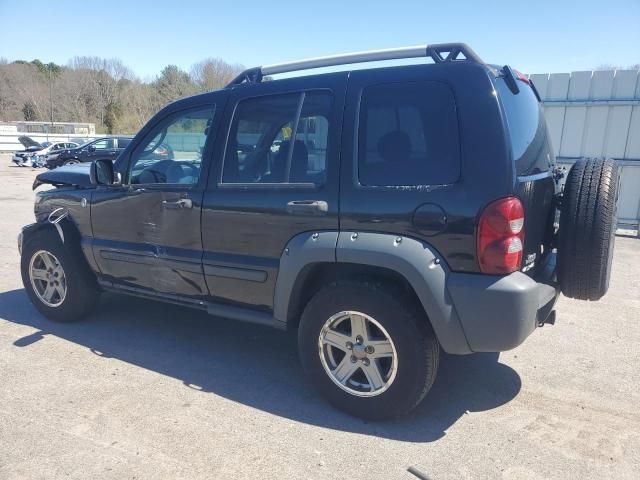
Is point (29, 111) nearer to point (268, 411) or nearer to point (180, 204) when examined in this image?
point (180, 204)

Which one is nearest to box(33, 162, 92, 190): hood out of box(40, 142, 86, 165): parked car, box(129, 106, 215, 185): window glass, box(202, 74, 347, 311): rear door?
box(129, 106, 215, 185): window glass

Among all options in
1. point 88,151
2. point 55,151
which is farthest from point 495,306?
point 55,151

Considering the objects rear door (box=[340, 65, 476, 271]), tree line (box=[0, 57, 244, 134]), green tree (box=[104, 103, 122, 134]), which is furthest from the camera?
tree line (box=[0, 57, 244, 134])

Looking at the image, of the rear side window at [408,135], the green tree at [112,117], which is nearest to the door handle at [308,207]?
the rear side window at [408,135]

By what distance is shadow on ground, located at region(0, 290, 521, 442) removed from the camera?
3.11 m

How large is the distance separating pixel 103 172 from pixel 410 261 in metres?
2.64

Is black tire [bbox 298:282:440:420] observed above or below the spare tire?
below

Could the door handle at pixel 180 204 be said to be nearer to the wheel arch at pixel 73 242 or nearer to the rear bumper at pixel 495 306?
the wheel arch at pixel 73 242

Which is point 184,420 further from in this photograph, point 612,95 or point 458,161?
point 612,95

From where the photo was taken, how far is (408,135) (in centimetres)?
284

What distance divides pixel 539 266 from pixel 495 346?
0.71 meters

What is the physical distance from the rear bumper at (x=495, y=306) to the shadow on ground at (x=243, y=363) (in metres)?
0.68

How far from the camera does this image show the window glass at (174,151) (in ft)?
12.2

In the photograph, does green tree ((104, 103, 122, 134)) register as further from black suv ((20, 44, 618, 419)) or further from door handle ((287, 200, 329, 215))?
door handle ((287, 200, 329, 215))
